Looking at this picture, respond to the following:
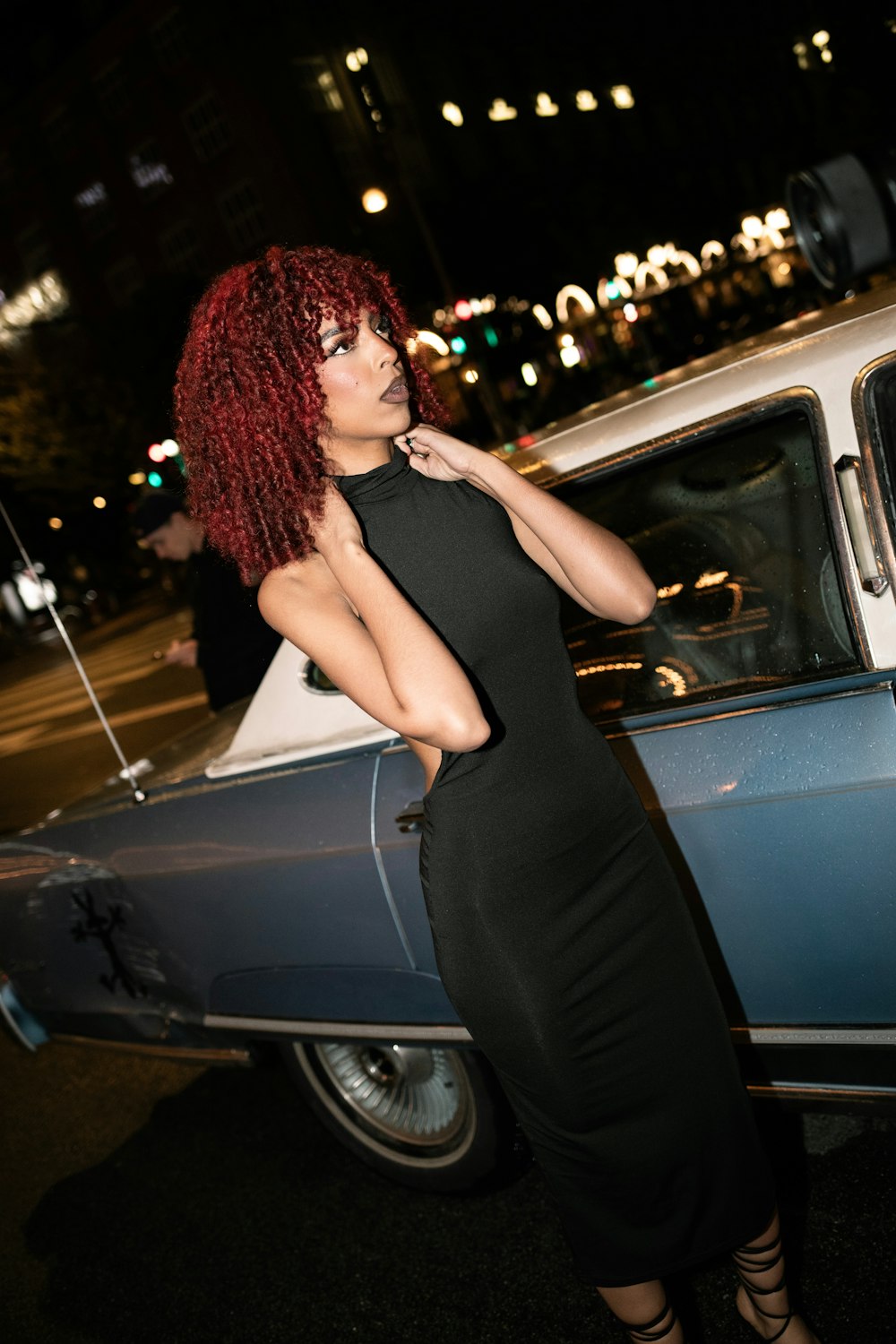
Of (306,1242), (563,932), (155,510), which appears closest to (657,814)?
(563,932)

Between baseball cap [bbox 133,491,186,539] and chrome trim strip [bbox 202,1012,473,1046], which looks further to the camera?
baseball cap [bbox 133,491,186,539]

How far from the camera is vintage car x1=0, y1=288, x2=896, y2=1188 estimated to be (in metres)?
1.69

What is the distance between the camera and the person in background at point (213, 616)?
3.72m

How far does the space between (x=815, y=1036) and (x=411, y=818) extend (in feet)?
2.84

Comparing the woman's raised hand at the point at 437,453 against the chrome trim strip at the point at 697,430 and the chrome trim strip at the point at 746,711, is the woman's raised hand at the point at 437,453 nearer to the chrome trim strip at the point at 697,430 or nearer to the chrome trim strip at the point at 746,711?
the chrome trim strip at the point at 697,430

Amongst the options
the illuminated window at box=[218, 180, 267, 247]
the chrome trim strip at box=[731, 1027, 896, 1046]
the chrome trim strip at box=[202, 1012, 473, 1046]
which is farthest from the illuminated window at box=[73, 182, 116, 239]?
the chrome trim strip at box=[731, 1027, 896, 1046]

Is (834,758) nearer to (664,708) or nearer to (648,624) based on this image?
(664,708)

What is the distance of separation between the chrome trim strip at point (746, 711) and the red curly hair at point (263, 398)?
778mm

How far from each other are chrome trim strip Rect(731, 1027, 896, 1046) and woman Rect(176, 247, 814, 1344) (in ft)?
0.74

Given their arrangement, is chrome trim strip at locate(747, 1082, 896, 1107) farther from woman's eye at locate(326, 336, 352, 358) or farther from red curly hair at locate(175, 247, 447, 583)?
woman's eye at locate(326, 336, 352, 358)

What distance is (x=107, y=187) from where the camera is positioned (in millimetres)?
31266

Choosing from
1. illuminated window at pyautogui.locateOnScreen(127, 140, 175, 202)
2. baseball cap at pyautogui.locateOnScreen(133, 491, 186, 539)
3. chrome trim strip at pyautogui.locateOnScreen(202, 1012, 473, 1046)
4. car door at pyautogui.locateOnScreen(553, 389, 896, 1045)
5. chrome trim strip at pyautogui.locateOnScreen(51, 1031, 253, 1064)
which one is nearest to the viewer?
car door at pyautogui.locateOnScreen(553, 389, 896, 1045)

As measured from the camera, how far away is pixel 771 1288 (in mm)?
1692

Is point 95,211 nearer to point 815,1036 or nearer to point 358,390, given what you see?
point 358,390
